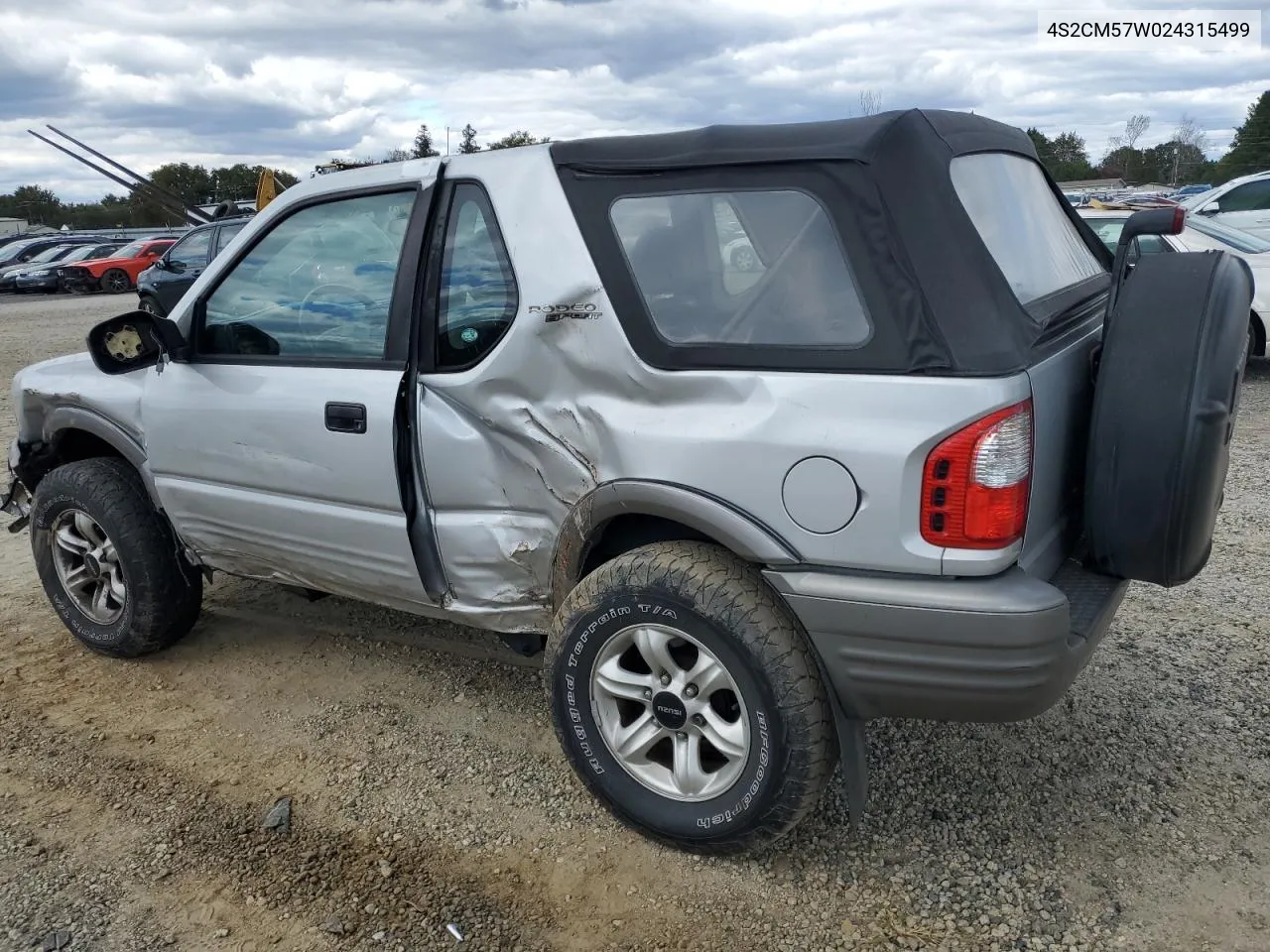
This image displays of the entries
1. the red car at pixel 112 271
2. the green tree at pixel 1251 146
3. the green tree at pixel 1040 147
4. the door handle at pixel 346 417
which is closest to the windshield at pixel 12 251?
the red car at pixel 112 271

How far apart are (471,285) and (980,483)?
1.55m

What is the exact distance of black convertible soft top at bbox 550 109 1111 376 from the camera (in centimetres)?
223

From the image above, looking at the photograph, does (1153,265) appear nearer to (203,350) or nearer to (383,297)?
(383,297)

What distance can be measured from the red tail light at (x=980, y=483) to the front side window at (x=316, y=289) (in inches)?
68.2

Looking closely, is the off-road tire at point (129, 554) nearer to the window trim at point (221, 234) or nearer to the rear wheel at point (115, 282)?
the window trim at point (221, 234)

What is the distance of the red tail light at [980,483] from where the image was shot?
218 centimetres

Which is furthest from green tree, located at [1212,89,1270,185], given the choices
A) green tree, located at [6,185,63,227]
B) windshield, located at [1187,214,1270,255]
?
green tree, located at [6,185,63,227]

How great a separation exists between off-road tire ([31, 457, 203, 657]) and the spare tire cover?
3.27 meters

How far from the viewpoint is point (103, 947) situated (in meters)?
2.46

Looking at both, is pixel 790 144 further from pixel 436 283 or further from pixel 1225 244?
pixel 1225 244

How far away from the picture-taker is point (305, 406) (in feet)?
10.4

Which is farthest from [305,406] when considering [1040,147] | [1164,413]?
[1040,147]

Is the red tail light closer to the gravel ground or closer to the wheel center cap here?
the wheel center cap

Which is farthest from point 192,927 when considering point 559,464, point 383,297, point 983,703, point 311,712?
point 983,703
